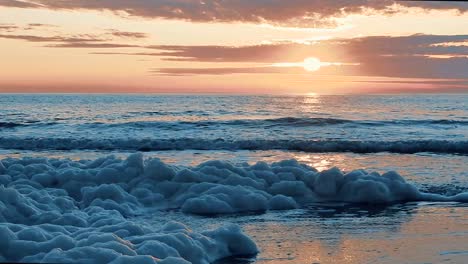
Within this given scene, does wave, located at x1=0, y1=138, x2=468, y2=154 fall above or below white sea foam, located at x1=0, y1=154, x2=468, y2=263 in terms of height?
below

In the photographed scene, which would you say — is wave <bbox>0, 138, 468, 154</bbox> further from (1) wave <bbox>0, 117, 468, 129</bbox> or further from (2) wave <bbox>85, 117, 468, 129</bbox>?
(2) wave <bbox>85, 117, 468, 129</bbox>

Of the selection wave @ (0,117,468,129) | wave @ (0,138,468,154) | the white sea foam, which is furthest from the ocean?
wave @ (0,117,468,129)

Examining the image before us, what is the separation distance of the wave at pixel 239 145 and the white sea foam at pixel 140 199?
898 cm

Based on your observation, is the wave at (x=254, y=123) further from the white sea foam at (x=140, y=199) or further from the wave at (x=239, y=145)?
the white sea foam at (x=140, y=199)

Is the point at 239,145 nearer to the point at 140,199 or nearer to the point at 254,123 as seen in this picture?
the point at 254,123

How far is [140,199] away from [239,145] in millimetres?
11099

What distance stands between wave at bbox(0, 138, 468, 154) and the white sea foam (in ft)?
29.5

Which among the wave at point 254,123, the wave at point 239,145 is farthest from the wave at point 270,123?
the wave at point 239,145

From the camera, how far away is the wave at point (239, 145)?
19531mm

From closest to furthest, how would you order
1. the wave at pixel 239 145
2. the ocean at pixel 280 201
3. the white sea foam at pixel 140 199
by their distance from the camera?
the white sea foam at pixel 140 199, the ocean at pixel 280 201, the wave at pixel 239 145

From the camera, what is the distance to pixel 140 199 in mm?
9219

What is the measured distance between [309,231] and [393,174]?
3.68 m

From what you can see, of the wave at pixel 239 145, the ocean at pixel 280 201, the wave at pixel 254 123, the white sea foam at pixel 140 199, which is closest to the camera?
the white sea foam at pixel 140 199

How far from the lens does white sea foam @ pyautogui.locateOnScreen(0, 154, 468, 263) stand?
525 centimetres
